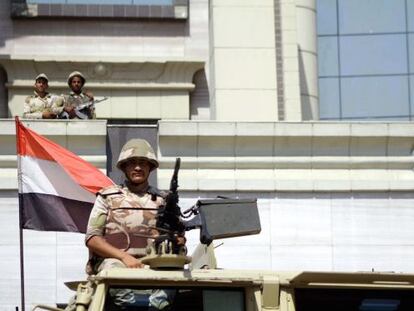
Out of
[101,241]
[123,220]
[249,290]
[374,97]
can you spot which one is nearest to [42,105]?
[374,97]

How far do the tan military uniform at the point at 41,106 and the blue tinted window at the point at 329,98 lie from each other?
325 inches

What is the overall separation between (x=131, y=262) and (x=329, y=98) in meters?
19.8

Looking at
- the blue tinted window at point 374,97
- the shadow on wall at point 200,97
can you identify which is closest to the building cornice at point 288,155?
the shadow on wall at point 200,97

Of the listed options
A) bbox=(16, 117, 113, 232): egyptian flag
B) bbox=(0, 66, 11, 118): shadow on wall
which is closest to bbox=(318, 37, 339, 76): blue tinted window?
bbox=(0, 66, 11, 118): shadow on wall

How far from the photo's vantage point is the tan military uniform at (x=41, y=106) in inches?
856

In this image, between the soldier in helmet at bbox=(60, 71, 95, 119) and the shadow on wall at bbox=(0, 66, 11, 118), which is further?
the shadow on wall at bbox=(0, 66, 11, 118)

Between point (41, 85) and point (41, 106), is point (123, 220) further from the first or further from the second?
point (41, 85)

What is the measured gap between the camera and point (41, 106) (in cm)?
2191

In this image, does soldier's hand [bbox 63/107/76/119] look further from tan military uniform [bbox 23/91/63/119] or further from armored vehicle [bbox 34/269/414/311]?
armored vehicle [bbox 34/269/414/311]

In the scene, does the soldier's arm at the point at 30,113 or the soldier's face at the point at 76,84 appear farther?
the soldier's face at the point at 76,84

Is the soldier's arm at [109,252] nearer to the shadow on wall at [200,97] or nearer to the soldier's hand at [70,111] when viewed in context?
the soldier's hand at [70,111]

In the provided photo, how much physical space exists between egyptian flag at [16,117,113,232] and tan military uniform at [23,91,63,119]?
418 centimetres

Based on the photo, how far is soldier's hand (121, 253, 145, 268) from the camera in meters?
9.50

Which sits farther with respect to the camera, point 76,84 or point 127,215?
point 76,84
